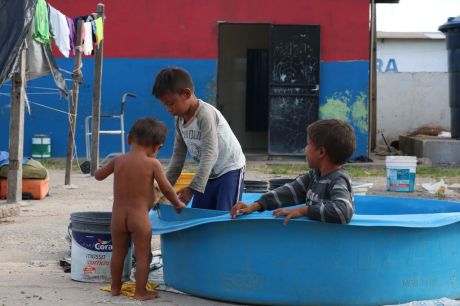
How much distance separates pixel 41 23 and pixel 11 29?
4.31 ft

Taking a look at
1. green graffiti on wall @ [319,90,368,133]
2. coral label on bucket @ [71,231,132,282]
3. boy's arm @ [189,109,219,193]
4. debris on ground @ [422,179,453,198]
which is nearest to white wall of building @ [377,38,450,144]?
green graffiti on wall @ [319,90,368,133]

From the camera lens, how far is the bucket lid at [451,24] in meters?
16.8

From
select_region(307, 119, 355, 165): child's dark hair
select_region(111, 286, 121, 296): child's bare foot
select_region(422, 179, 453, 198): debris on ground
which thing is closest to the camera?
select_region(307, 119, 355, 165): child's dark hair

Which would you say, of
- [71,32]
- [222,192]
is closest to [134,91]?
[71,32]

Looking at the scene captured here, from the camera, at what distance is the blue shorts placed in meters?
5.65

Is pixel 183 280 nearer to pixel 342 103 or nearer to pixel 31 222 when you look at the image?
pixel 31 222

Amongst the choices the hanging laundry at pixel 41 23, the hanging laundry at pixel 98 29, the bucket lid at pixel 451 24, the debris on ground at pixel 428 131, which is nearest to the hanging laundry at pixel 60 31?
the hanging laundry at pixel 41 23

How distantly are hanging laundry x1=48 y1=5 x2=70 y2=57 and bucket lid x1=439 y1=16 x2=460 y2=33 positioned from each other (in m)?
8.36

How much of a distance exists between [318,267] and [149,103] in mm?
12609

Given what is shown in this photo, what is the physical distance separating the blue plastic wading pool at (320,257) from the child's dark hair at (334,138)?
377 millimetres

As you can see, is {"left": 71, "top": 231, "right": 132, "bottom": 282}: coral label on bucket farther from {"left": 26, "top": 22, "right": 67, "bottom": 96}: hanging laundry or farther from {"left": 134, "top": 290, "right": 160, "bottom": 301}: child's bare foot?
{"left": 26, "top": 22, "right": 67, "bottom": 96}: hanging laundry

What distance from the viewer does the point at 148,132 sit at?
5.13 metres

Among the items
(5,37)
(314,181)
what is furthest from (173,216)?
(5,37)

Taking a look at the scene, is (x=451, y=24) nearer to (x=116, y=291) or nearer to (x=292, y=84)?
(x=292, y=84)
